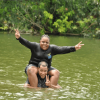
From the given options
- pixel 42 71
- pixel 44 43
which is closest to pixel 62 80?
pixel 42 71

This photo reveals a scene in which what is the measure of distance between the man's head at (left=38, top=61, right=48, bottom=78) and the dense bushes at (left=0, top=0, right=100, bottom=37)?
21418 mm

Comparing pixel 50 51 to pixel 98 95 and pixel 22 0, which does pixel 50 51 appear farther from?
pixel 22 0

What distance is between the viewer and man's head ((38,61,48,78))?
7.40m

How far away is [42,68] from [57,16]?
79.0ft

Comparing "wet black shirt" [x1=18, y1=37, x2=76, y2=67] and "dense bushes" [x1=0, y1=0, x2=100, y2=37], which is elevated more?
"dense bushes" [x1=0, y1=0, x2=100, y2=37]

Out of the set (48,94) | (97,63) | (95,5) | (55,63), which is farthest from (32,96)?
(95,5)

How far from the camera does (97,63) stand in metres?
12.2

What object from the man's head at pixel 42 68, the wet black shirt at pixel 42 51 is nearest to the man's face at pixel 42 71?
the man's head at pixel 42 68

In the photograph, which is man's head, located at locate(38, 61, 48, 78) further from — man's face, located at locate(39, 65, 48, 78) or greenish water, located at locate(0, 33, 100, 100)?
greenish water, located at locate(0, 33, 100, 100)

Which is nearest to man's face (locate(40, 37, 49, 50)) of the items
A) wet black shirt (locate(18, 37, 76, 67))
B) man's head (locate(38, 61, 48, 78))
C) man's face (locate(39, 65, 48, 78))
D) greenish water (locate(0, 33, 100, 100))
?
wet black shirt (locate(18, 37, 76, 67))

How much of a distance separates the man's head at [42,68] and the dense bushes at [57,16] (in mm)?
21418

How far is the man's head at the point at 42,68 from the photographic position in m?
7.40

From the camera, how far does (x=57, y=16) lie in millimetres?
31047

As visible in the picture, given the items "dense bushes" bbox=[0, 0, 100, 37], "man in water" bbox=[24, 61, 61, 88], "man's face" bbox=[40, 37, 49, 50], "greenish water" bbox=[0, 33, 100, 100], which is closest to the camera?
"greenish water" bbox=[0, 33, 100, 100]
